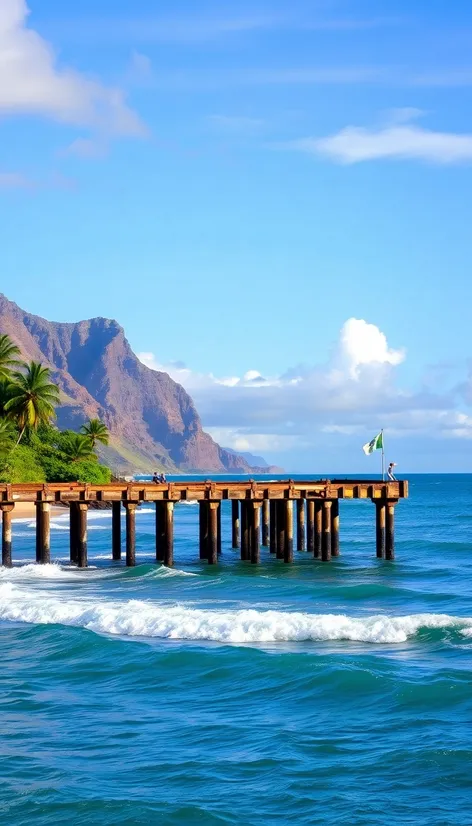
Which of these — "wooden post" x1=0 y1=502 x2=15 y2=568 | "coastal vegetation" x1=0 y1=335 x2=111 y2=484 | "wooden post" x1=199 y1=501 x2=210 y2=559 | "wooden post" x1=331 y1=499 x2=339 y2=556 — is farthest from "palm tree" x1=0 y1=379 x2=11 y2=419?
"wooden post" x1=0 y1=502 x2=15 y2=568

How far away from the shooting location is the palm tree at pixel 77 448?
94.8 meters

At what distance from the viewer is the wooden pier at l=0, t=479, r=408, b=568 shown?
124 ft

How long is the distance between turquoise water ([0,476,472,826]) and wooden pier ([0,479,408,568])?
429 cm

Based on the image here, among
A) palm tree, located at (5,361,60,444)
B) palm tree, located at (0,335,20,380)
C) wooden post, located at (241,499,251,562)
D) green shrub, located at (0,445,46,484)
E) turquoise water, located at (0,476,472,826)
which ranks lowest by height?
turquoise water, located at (0,476,472,826)

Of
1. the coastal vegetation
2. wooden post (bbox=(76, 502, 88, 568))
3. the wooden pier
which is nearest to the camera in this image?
the wooden pier

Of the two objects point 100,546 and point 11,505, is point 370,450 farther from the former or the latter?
point 100,546

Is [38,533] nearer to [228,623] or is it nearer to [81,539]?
[81,539]

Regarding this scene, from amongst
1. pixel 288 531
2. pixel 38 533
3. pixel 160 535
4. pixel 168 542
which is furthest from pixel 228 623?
pixel 160 535

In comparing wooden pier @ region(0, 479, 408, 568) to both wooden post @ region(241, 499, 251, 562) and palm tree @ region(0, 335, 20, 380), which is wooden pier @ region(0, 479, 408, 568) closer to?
wooden post @ region(241, 499, 251, 562)

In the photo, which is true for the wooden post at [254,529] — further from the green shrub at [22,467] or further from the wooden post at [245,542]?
the green shrub at [22,467]

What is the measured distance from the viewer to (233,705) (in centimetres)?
1858

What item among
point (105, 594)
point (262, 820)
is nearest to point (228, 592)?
point (105, 594)

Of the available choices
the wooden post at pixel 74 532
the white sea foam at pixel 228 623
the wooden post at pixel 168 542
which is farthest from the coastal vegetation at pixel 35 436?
the white sea foam at pixel 228 623

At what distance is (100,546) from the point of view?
194ft
